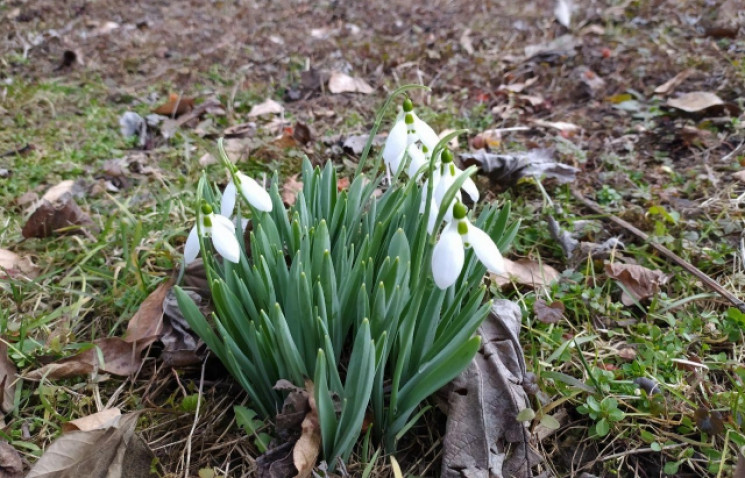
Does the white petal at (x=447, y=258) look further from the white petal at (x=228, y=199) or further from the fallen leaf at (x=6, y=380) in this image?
the fallen leaf at (x=6, y=380)

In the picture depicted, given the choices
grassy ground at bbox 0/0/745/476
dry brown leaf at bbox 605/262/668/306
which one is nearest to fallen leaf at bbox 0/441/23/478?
grassy ground at bbox 0/0/745/476

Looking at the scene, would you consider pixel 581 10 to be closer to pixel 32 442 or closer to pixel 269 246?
pixel 269 246

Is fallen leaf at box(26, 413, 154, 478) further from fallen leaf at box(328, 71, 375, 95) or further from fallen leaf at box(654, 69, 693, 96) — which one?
fallen leaf at box(654, 69, 693, 96)

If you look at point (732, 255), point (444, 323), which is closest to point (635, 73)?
point (732, 255)

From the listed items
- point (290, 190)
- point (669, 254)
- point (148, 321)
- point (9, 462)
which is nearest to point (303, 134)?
point (290, 190)

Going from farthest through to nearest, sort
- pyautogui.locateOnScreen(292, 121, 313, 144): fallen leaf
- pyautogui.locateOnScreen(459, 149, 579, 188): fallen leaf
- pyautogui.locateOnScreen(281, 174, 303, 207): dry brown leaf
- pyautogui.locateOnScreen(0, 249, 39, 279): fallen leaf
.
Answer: pyautogui.locateOnScreen(292, 121, 313, 144): fallen leaf < pyautogui.locateOnScreen(459, 149, 579, 188): fallen leaf < pyautogui.locateOnScreen(281, 174, 303, 207): dry brown leaf < pyautogui.locateOnScreen(0, 249, 39, 279): fallen leaf

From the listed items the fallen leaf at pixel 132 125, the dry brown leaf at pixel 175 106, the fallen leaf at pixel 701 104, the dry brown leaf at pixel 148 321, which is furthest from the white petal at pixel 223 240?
the fallen leaf at pixel 701 104
